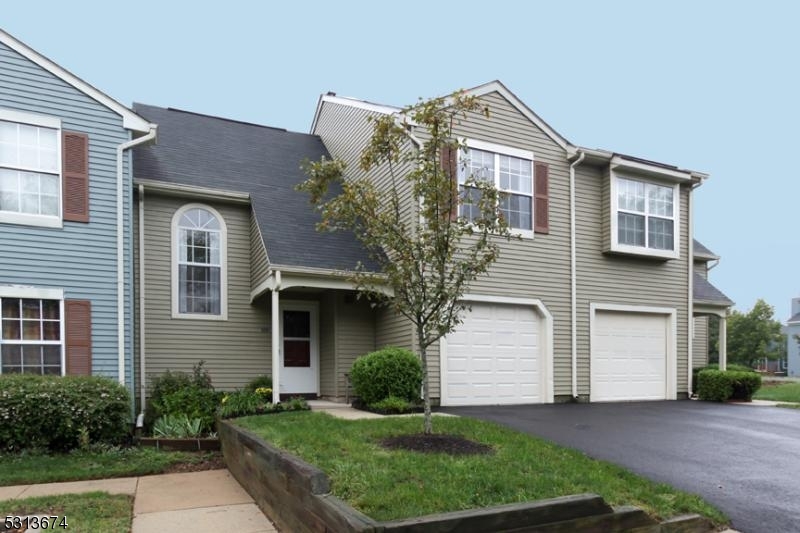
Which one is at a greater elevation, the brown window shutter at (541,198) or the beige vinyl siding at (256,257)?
the brown window shutter at (541,198)

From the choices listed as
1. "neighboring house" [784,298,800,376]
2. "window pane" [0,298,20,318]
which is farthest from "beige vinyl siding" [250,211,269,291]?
"neighboring house" [784,298,800,376]

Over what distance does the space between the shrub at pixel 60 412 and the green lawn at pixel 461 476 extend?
319 centimetres

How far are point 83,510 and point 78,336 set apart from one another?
14.5 ft

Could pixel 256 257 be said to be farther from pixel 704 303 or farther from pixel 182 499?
pixel 704 303

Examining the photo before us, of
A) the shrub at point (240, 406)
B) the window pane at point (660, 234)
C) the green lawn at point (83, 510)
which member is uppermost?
the window pane at point (660, 234)

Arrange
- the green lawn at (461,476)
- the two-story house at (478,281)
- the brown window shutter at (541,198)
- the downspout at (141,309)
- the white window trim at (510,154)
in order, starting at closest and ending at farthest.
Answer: the green lawn at (461,476) < the downspout at (141,309) < the two-story house at (478,281) < the white window trim at (510,154) < the brown window shutter at (541,198)

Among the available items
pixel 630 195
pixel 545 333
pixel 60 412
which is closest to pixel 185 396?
pixel 60 412

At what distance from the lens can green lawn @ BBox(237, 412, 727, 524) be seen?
156 inches

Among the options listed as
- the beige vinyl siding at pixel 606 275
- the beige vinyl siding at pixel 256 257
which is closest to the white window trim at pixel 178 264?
the beige vinyl siding at pixel 256 257

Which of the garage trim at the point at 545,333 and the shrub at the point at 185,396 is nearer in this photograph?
the shrub at the point at 185,396

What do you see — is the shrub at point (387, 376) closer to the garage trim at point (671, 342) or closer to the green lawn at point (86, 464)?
the green lawn at point (86, 464)

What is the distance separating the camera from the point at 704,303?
1443 centimetres

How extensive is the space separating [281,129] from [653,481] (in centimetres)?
1214

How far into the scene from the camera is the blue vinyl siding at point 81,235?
342 inches
